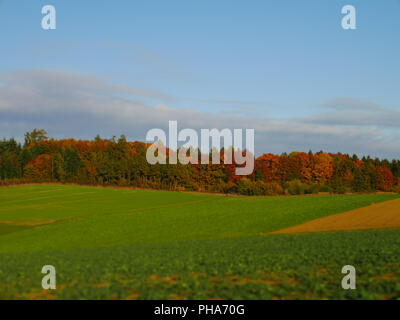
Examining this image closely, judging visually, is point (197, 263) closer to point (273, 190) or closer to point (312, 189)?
point (312, 189)

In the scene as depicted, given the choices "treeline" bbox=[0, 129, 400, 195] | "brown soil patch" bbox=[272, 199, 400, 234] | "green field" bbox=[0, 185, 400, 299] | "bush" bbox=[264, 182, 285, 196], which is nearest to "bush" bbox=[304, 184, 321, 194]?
"treeline" bbox=[0, 129, 400, 195]

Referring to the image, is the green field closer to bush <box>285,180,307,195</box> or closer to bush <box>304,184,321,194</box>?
bush <box>285,180,307,195</box>

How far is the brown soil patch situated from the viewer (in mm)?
41969

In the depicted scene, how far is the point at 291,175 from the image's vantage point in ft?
427

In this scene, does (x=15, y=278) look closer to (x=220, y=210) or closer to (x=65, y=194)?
(x=220, y=210)

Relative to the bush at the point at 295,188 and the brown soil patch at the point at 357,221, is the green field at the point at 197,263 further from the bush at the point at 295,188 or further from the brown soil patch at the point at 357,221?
the bush at the point at 295,188

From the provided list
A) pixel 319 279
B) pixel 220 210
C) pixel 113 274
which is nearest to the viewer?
pixel 319 279

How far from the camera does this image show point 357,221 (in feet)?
151

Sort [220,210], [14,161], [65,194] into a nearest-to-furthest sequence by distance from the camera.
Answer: [220,210]
[65,194]
[14,161]

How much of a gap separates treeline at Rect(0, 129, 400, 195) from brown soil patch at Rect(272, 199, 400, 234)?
199 feet

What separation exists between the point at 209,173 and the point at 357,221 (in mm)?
84768

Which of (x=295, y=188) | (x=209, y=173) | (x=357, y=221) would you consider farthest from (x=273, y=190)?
(x=357, y=221)
